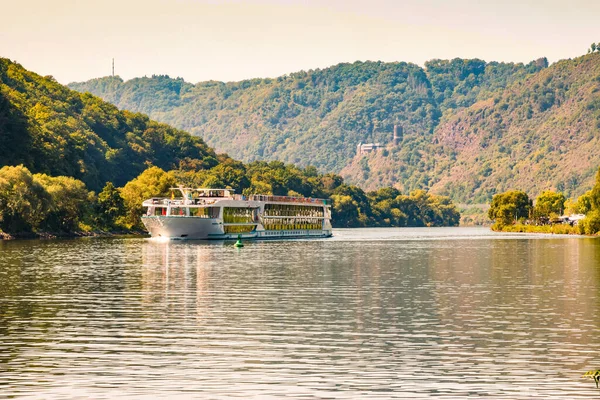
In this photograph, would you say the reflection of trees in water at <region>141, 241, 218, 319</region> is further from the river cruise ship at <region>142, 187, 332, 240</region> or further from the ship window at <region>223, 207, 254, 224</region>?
the ship window at <region>223, 207, 254, 224</region>

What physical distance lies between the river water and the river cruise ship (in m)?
70.9

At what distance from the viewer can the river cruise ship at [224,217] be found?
14862cm

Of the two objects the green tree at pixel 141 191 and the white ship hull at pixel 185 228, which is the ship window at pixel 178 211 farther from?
the green tree at pixel 141 191

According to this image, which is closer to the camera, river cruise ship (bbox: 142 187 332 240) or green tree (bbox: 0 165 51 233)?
green tree (bbox: 0 165 51 233)

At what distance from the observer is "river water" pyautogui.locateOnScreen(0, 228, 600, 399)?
97.5ft

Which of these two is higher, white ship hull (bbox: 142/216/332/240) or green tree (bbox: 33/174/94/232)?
green tree (bbox: 33/174/94/232)

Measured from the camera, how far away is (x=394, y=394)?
2834cm

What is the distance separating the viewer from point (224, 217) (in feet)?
506

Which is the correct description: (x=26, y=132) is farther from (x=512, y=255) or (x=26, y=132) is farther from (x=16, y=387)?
(x=16, y=387)

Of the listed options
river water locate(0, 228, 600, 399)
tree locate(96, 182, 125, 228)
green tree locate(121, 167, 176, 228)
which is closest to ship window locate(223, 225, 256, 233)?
tree locate(96, 182, 125, 228)

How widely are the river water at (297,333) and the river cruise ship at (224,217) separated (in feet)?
233

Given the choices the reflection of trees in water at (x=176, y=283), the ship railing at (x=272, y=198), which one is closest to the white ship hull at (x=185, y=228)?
the ship railing at (x=272, y=198)

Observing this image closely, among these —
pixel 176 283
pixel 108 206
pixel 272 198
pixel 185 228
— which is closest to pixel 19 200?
pixel 185 228

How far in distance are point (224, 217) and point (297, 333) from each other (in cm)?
11452
